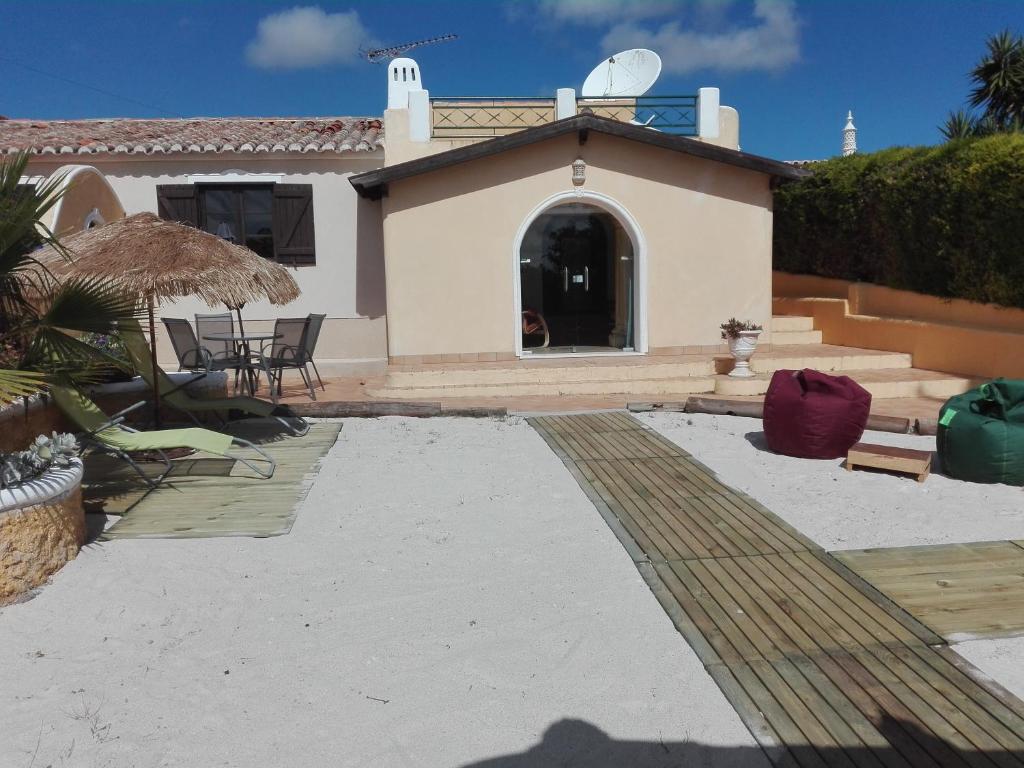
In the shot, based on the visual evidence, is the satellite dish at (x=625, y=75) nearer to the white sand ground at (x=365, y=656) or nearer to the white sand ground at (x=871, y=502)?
the white sand ground at (x=871, y=502)

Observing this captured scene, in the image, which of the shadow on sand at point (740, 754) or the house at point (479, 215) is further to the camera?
the house at point (479, 215)

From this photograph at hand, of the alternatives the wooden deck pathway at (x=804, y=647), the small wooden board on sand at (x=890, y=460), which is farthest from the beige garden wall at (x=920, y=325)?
the wooden deck pathway at (x=804, y=647)

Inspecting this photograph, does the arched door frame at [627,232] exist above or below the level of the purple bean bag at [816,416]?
above

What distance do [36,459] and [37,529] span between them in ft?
1.70

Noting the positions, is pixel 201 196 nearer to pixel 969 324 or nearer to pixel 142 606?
pixel 142 606

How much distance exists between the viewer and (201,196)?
13141 millimetres

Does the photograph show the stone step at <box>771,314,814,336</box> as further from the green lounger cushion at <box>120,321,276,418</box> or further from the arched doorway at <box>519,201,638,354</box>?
the green lounger cushion at <box>120,321,276,418</box>

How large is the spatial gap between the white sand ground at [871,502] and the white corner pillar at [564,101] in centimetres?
764

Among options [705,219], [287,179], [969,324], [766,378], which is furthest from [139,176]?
[969,324]

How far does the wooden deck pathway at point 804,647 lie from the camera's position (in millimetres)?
2979

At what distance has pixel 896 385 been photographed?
10656 mm

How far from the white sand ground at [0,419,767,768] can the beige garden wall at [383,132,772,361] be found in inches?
265

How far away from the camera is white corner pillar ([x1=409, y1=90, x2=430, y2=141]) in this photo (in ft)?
42.7

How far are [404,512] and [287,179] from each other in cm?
901
